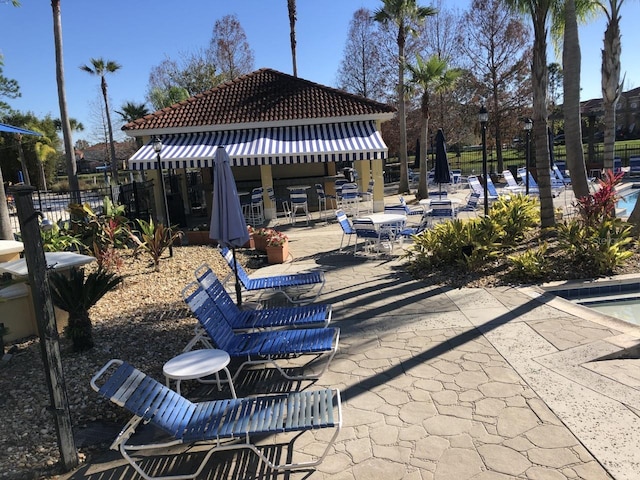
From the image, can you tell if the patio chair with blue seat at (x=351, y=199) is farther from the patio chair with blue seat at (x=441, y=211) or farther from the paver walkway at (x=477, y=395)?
the paver walkway at (x=477, y=395)

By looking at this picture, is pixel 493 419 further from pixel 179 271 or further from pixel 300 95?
pixel 300 95

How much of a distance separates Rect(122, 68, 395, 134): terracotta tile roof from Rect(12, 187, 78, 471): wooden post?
49.6ft

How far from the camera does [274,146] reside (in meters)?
16.6

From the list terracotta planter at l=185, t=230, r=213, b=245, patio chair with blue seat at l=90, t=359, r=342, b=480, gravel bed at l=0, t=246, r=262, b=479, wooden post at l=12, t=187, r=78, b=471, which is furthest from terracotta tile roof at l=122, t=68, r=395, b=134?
patio chair with blue seat at l=90, t=359, r=342, b=480

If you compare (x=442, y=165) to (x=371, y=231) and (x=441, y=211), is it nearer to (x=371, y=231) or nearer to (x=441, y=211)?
(x=441, y=211)

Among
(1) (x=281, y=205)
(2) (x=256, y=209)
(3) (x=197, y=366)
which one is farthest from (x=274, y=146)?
(3) (x=197, y=366)

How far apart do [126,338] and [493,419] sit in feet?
15.1

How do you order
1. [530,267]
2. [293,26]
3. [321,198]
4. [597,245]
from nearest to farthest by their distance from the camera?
[530,267]
[597,245]
[321,198]
[293,26]

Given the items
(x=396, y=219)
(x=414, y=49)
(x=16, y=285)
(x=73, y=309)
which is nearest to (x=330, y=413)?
(x=73, y=309)

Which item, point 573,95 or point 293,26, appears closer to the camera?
point 573,95

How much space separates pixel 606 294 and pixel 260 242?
711 cm

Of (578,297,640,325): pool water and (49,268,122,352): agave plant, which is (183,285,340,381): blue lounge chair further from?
(578,297,640,325): pool water

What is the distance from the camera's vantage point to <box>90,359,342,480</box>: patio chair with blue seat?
3.21m

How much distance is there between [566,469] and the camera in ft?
10.6
